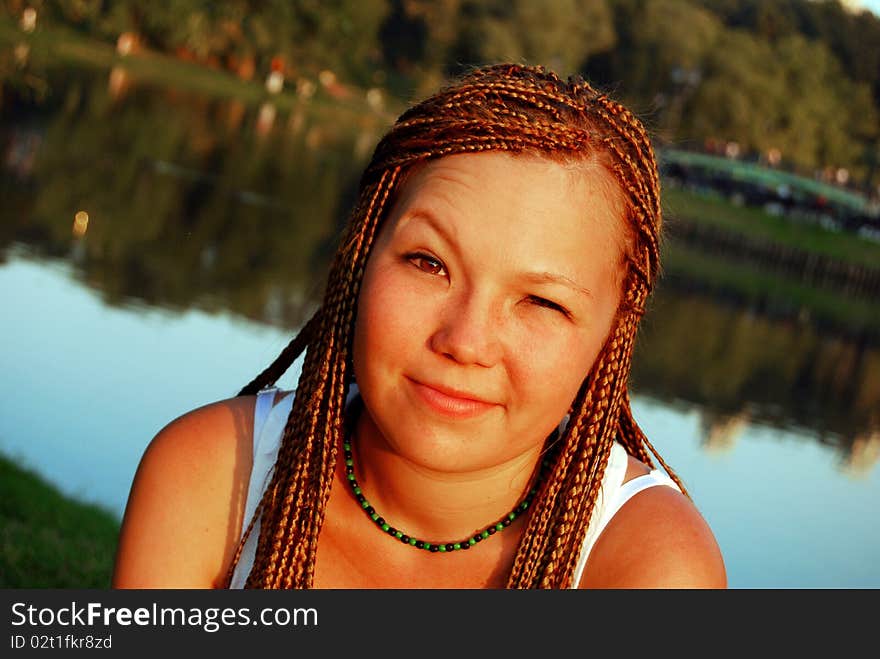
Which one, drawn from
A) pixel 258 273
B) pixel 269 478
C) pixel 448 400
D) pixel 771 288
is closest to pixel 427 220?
pixel 448 400

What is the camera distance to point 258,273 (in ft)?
48.5

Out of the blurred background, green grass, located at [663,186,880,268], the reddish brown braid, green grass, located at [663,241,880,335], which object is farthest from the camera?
green grass, located at [663,186,880,268]

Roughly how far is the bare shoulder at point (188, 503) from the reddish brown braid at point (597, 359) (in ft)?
0.28

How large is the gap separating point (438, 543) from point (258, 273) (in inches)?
496

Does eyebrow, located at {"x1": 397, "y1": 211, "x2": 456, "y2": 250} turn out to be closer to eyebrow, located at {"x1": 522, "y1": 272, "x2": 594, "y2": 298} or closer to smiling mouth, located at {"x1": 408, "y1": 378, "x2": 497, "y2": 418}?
eyebrow, located at {"x1": 522, "y1": 272, "x2": 594, "y2": 298}

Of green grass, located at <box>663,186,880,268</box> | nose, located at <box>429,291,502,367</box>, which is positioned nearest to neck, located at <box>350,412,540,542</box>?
nose, located at <box>429,291,502,367</box>

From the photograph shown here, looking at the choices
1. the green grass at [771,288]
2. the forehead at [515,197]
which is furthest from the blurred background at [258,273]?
the forehead at [515,197]

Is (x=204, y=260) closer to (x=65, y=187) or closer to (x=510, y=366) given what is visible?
(x=65, y=187)

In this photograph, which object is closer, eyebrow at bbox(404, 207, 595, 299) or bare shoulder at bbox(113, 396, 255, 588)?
eyebrow at bbox(404, 207, 595, 299)

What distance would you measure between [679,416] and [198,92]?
32082 mm

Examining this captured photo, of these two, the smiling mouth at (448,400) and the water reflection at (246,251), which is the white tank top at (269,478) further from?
the water reflection at (246,251)

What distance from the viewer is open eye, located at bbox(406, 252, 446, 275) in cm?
217

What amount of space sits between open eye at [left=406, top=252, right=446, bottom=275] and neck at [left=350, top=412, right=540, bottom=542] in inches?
13.5

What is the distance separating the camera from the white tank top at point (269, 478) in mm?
2334
